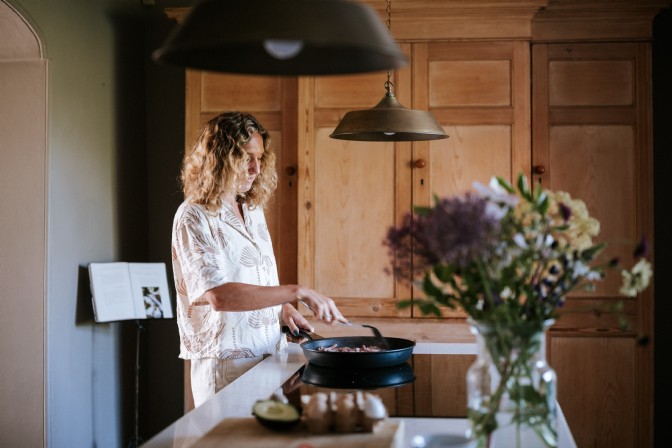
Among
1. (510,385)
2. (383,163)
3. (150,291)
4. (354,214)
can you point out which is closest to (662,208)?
(383,163)

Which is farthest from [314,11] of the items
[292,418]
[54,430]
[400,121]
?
[54,430]

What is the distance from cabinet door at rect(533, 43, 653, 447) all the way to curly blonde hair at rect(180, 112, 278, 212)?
1.66 meters

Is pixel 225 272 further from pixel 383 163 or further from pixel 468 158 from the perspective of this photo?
pixel 468 158

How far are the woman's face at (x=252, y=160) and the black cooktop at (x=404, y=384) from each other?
671 mm

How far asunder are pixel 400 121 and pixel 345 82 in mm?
1471

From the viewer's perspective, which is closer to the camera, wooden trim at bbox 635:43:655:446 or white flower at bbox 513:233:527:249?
white flower at bbox 513:233:527:249

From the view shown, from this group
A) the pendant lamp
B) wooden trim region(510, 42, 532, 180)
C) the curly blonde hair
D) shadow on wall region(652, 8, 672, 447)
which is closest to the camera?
the pendant lamp

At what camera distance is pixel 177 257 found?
2.28m

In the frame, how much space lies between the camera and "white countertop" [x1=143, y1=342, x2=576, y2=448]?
1434 millimetres

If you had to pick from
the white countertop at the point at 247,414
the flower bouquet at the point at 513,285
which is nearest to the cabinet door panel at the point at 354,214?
the white countertop at the point at 247,414

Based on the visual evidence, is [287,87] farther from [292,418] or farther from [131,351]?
[292,418]

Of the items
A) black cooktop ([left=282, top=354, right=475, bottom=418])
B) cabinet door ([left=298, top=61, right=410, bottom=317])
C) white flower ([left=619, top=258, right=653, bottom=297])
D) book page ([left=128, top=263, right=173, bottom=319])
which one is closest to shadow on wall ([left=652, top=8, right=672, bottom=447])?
cabinet door ([left=298, top=61, right=410, bottom=317])

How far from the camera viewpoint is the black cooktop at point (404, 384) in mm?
1659

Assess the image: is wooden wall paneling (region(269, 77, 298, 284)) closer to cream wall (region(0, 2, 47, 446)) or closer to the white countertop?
cream wall (region(0, 2, 47, 446))
